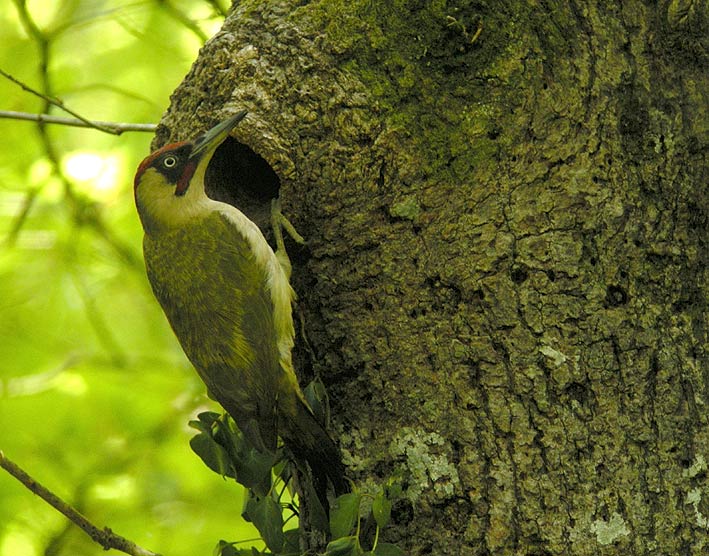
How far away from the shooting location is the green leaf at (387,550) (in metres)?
2.43

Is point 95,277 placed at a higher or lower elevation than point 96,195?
lower

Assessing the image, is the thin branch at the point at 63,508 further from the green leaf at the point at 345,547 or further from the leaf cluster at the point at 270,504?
the green leaf at the point at 345,547

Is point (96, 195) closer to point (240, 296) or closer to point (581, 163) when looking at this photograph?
point (240, 296)

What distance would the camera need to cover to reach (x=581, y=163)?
2533 millimetres

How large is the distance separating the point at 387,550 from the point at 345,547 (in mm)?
119

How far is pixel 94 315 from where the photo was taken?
471 cm

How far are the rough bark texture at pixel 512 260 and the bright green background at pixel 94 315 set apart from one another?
6.00 feet

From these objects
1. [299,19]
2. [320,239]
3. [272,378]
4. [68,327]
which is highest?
[68,327]

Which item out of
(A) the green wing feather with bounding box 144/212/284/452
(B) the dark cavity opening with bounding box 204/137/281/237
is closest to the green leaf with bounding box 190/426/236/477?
(A) the green wing feather with bounding box 144/212/284/452

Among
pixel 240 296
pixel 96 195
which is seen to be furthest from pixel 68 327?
pixel 240 296

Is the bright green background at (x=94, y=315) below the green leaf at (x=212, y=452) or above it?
above

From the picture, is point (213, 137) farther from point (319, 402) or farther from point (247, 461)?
point (247, 461)

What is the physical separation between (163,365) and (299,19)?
2.41 m

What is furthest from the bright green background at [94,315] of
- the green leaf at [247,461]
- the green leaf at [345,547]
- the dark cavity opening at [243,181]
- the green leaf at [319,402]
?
the green leaf at [345,547]
